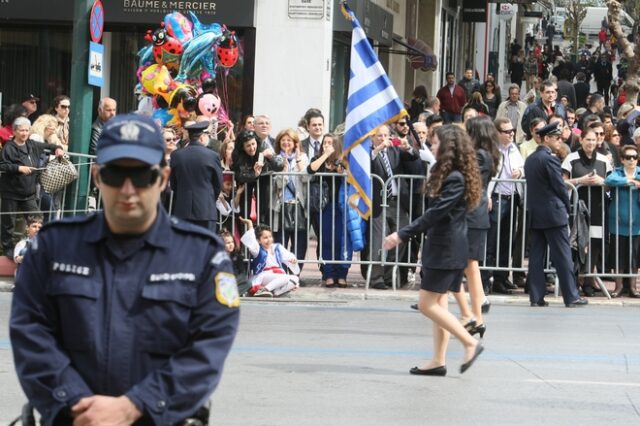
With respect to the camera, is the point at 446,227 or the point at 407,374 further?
the point at 407,374

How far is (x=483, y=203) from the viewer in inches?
481

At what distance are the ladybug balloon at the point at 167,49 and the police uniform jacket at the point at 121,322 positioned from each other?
1397cm

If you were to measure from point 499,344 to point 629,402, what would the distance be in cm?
260

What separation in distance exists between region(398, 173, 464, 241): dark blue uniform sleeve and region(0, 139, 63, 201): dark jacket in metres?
7.09

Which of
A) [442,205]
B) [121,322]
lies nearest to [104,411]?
[121,322]

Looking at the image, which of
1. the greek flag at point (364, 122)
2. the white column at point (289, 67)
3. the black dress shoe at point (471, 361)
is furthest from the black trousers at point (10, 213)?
the black dress shoe at point (471, 361)

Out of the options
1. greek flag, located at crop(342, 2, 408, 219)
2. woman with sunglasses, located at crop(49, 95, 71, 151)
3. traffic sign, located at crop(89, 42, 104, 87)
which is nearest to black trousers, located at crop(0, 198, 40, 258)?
traffic sign, located at crop(89, 42, 104, 87)

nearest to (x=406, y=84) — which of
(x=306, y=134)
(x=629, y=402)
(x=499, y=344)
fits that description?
(x=306, y=134)

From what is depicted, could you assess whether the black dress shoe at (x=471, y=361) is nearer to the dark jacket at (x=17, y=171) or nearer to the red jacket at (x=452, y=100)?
the dark jacket at (x=17, y=171)

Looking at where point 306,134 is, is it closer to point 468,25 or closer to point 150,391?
point 150,391

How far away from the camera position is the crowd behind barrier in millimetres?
15188

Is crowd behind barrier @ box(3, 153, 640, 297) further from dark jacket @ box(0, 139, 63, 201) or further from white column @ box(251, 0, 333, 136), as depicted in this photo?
white column @ box(251, 0, 333, 136)

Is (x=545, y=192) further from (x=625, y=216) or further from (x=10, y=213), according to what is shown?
(x=10, y=213)

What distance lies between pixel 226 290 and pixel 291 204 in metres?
11.5
